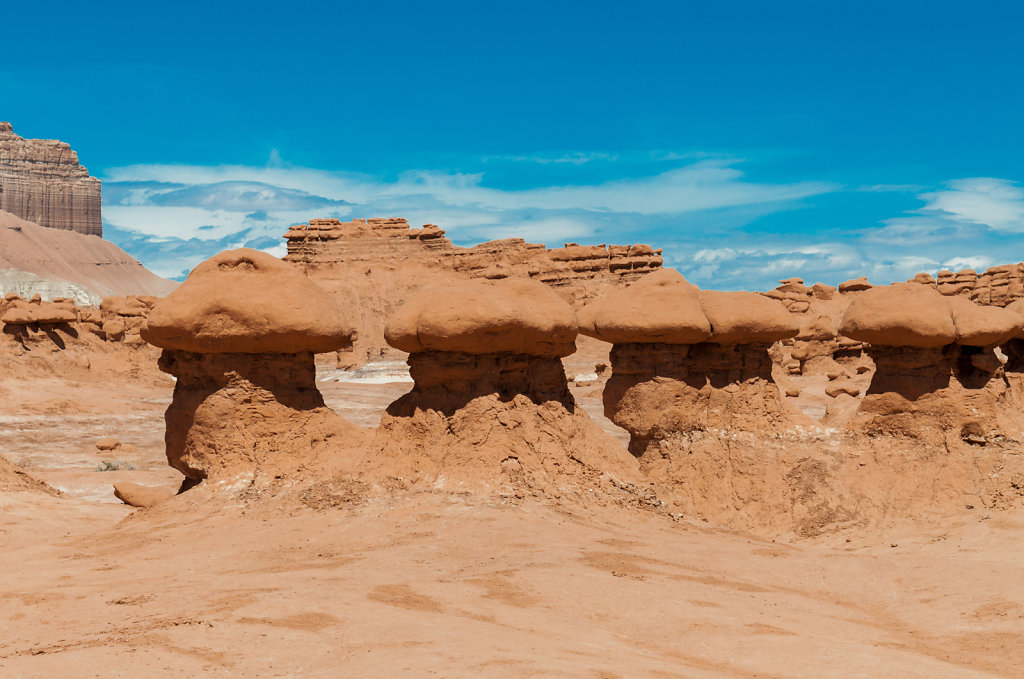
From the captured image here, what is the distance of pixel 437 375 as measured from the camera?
10328mm

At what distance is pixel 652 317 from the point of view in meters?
12.0

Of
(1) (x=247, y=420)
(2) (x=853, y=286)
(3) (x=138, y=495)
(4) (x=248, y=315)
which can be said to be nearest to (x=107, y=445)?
(3) (x=138, y=495)

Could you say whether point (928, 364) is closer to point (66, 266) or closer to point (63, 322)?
point (63, 322)

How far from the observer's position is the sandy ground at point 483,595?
18.2 feet

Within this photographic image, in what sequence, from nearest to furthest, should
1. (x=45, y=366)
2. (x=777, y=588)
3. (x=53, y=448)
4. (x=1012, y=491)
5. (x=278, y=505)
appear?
(x=777, y=588), (x=278, y=505), (x=1012, y=491), (x=53, y=448), (x=45, y=366)

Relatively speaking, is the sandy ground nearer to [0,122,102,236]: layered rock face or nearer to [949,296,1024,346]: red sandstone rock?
[949,296,1024,346]: red sandstone rock

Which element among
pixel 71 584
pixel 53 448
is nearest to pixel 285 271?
pixel 71 584

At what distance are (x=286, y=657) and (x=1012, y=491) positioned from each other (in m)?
9.45

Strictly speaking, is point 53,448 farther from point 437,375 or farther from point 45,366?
point 437,375

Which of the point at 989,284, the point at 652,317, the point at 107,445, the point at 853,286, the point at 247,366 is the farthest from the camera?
the point at 989,284

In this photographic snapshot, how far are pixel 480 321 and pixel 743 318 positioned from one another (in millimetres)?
3818

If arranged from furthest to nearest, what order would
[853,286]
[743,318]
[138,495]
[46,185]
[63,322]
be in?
[46,185] < [853,286] < [63,322] < [138,495] < [743,318]

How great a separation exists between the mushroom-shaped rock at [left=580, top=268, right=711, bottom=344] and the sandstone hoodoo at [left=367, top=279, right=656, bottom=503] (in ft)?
4.59

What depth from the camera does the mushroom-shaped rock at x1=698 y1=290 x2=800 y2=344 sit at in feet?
40.1
